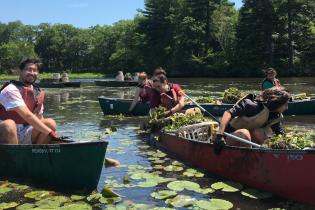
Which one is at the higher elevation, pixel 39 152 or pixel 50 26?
pixel 50 26

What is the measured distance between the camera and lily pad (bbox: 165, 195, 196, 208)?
21.7ft

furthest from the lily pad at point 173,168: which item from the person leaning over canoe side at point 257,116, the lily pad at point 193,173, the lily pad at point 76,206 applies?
the lily pad at point 76,206

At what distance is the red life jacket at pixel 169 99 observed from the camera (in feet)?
38.8

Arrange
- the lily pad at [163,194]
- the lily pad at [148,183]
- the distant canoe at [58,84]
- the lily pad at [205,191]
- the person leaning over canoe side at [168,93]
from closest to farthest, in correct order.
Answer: the lily pad at [163,194]
the lily pad at [205,191]
the lily pad at [148,183]
the person leaning over canoe side at [168,93]
the distant canoe at [58,84]

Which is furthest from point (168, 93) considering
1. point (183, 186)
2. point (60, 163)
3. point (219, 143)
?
point (60, 163)

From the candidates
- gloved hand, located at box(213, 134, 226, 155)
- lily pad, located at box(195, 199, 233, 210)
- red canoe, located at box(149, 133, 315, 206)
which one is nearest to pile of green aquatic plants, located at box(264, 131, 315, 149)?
red canoe, located at box(149, 133, 315, 206)

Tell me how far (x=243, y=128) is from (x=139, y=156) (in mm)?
3210

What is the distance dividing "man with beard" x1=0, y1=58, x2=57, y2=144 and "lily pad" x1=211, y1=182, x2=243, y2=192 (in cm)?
254

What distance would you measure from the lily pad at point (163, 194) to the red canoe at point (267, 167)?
1.08 meters

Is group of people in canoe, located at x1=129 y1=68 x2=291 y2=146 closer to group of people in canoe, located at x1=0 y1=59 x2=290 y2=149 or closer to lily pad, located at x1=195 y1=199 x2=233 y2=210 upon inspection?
group of people in canoe, located at x1=0 y1=59 x2=290 y2=149

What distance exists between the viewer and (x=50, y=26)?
134000mm

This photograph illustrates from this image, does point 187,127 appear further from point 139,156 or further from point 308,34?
point 308,34

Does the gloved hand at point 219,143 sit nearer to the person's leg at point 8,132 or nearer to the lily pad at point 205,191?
the lily pad at point 205,191

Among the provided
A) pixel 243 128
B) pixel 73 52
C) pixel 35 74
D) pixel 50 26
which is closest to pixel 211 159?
pixel 243 128
